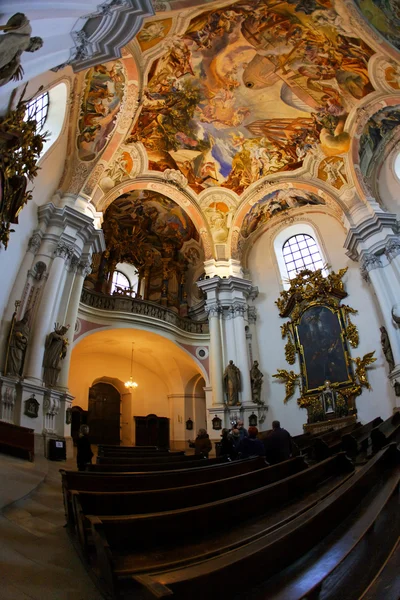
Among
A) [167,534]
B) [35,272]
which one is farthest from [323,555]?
[35,272]

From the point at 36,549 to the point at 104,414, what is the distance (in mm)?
13880

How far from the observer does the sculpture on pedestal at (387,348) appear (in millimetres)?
11148

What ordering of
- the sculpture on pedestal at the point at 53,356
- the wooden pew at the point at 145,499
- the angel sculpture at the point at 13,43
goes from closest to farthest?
the wooden pew at the point at 145,499 → the angel sculpture at the point at 13,43 → the sculpture on pedestal at the point at 53,356

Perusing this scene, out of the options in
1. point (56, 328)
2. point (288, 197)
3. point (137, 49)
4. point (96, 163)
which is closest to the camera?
point (56, 328)

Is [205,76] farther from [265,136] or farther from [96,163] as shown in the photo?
[96,163]

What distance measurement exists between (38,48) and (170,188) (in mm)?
9914

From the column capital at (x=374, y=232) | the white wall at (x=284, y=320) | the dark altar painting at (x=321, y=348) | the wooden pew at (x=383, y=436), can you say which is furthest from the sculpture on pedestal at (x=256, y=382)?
the wooden pew at (x=383, y=436)

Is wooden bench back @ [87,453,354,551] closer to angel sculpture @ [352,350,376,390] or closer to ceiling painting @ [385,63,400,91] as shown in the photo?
angel sculpture @ [352,350,376,390]

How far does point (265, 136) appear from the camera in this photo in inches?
553

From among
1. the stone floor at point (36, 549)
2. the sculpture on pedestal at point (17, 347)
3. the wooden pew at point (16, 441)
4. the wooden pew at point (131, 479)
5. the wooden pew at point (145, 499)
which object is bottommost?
the stone floor at point (36, 549)

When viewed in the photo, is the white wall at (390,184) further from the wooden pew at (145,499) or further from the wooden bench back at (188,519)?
the wooden pew at (145,499)

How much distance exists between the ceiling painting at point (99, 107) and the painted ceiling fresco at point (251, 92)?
127cm

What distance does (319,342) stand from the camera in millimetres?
13562

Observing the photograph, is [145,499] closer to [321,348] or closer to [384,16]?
[321,348]
